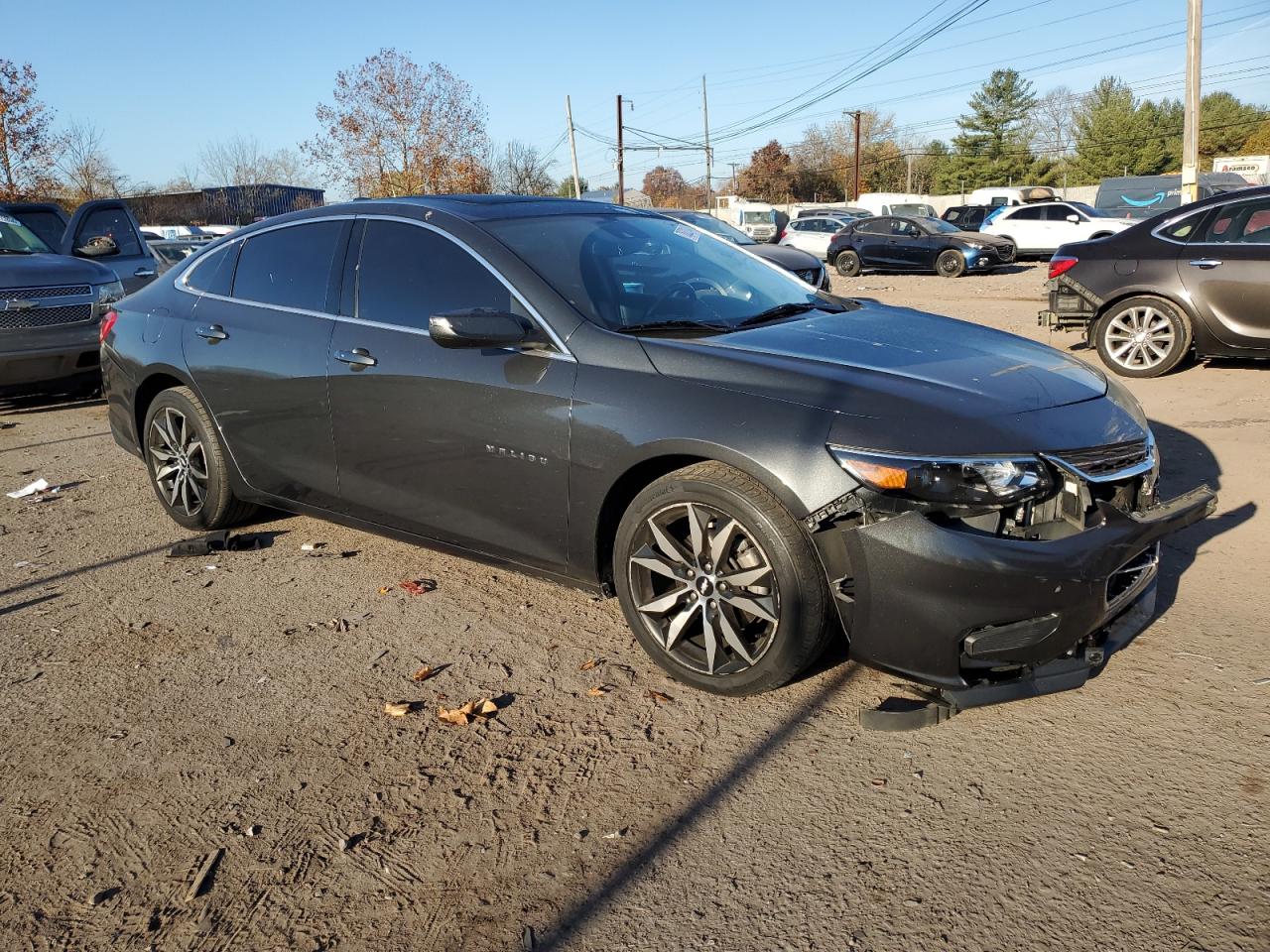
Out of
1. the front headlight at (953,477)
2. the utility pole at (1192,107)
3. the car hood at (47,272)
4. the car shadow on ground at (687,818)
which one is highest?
the utility pole at (1192,107)

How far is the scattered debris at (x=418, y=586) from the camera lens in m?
4.66

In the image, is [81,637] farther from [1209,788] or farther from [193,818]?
[1209,788]

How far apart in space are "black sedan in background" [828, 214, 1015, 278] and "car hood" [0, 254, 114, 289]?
2094 centimetres

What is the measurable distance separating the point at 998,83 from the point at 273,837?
8681 centimetres

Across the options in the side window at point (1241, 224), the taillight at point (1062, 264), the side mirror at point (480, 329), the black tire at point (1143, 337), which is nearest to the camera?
the side mirror at point (480, 329)

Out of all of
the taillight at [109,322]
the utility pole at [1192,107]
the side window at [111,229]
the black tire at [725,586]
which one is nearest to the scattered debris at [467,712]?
the black tire at [725,586]

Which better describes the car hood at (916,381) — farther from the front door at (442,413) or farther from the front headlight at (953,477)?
the front door at (442,413)

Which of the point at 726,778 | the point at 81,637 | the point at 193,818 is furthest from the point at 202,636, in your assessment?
the point at 726,778

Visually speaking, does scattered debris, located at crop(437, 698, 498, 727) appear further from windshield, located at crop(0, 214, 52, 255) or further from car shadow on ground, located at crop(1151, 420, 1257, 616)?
windshield, located at crop(0, 214, 52, 255)

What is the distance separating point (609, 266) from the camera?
13.8ft

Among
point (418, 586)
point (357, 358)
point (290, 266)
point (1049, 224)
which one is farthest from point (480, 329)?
point (1049, 224)

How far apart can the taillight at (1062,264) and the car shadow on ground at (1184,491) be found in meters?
2.64

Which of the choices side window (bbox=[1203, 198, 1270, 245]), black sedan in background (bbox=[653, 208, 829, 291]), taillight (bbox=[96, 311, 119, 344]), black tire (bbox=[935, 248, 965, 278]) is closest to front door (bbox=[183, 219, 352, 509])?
taillight (bbox=[96, 311, 119, 344])

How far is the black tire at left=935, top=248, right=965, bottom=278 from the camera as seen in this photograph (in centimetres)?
2562
